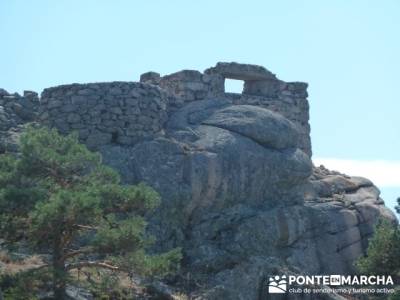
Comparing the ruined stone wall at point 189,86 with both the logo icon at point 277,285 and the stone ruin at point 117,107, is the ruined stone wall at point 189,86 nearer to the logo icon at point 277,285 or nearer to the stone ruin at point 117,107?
the stone ruin at point 117,107

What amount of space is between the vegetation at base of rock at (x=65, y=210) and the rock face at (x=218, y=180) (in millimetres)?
2756

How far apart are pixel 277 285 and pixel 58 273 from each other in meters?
4.54

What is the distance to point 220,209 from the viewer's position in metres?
15.4

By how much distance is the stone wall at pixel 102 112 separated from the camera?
50.6 ft

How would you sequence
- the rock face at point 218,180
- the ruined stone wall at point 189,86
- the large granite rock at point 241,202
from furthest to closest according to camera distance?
the ruined stone wall at point 189,86, the rock face at point 218,180, the large granite rock at point 241,202

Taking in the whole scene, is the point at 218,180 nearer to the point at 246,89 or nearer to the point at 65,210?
the point at 246,89

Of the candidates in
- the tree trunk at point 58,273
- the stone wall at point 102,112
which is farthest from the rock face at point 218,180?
the tree trunk at point 58,273

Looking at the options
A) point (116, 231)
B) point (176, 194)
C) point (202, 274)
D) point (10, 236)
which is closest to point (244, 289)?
point (202, 274)

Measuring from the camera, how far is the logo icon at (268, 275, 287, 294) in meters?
13.2

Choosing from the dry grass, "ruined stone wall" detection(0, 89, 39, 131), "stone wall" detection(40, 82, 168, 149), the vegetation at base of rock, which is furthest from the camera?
"ruined stone wall" detection(0, 89, 39, 131)

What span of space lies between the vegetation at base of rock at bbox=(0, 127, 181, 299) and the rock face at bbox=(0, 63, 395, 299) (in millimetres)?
2756

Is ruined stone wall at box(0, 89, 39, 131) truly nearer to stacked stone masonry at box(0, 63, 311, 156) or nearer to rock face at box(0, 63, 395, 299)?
stacked stone masonry at box(0, 63, 311, 156)

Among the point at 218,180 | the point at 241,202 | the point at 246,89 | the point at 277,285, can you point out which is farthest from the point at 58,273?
the point at 246,89

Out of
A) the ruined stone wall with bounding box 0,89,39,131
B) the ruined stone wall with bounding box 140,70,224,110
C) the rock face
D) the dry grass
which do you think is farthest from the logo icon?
the ruined stone wall with bounding box 0,89,39,131
